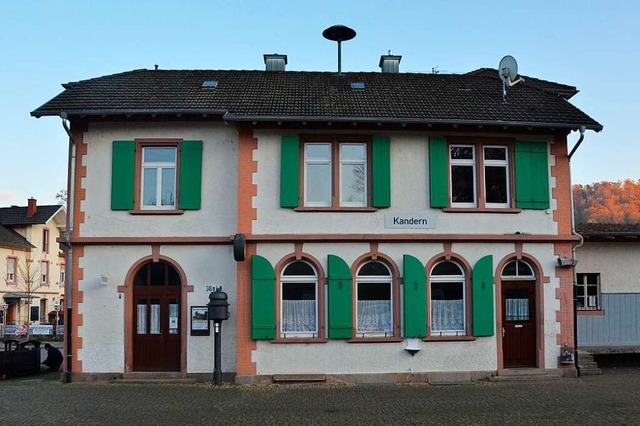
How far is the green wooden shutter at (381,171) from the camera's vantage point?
15734mm

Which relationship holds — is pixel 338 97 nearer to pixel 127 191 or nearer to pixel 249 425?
pixel 127 191

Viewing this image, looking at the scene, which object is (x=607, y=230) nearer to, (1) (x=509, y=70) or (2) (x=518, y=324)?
(2) (x=518, y=324)

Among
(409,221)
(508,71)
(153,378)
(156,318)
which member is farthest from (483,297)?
(153,378)

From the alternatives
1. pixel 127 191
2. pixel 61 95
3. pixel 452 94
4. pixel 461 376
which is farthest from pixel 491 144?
pixel 61 95

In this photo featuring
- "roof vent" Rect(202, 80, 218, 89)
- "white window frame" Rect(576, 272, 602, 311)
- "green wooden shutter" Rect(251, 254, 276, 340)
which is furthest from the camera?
"white window frame" Rect(576, 272, 602, 311)

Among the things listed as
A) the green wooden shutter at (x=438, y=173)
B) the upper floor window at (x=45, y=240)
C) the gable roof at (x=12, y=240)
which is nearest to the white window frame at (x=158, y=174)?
the green wooden shutter at (x=438, y=173)

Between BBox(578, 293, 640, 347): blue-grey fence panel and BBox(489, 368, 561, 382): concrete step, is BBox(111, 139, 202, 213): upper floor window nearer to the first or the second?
BBox(489, 368, 561, 382): concrete step

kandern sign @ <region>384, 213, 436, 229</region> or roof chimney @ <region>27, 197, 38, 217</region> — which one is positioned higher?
roof chimney @ <region>27, 197, 38, 217</region>

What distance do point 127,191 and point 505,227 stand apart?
8900 millimetres

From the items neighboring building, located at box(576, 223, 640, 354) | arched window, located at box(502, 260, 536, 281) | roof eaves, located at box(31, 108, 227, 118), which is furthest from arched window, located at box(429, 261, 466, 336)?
roof eaves, located at box(31, 108, 227, 118)

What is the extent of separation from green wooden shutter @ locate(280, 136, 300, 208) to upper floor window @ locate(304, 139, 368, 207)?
1.05ft

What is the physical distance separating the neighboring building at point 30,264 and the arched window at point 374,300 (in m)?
34.3

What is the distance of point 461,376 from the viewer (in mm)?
15594

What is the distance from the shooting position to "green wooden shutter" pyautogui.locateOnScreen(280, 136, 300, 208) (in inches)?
613
